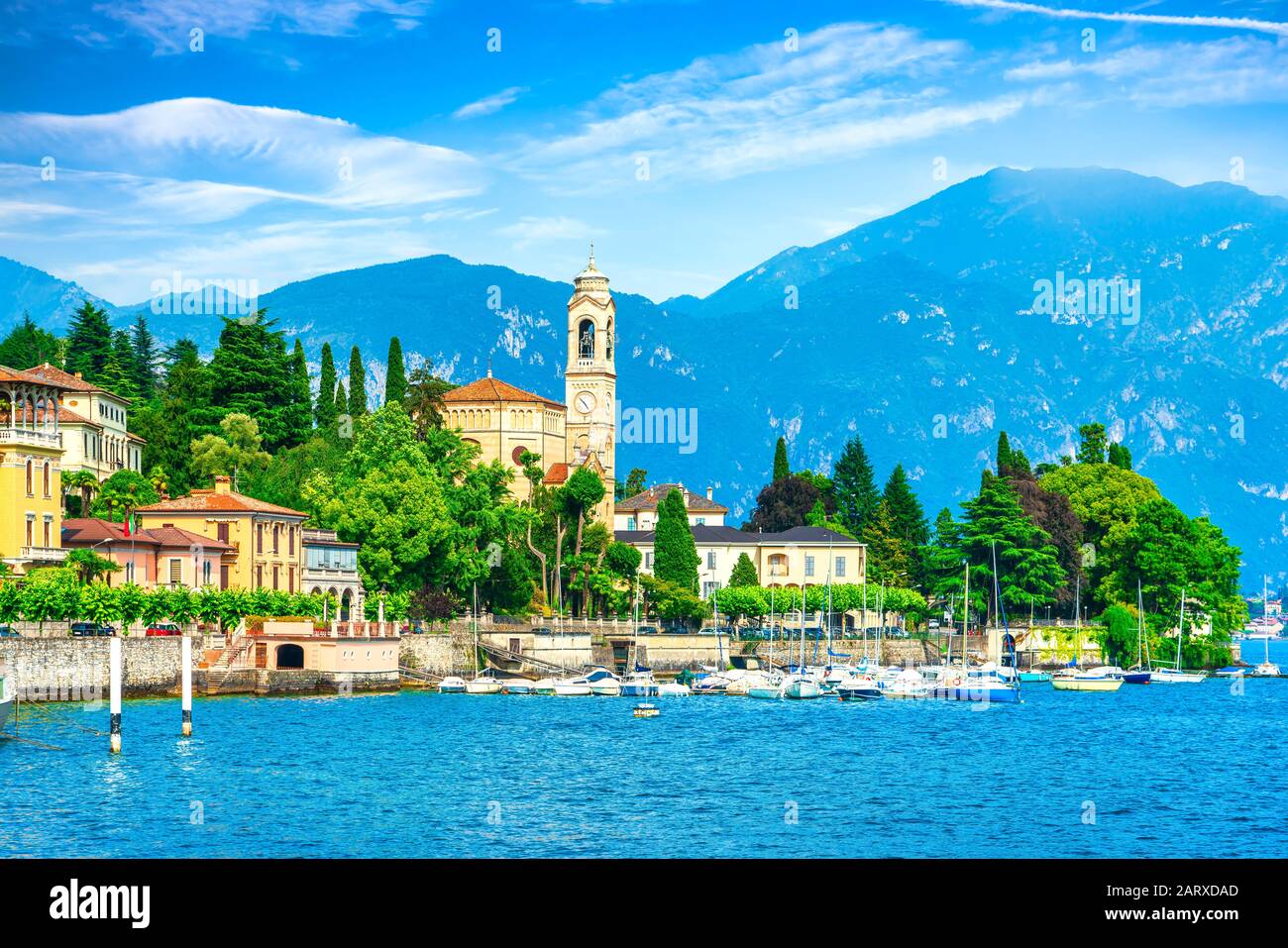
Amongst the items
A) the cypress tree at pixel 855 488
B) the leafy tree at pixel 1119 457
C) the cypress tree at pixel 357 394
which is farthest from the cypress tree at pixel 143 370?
the leafy tree at pixel 1119 457

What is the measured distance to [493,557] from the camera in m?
90.8

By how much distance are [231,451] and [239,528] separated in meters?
14.7

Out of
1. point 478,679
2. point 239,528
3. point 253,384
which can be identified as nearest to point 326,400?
point 253,384

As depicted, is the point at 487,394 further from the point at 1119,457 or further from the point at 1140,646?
the point at 1119,457

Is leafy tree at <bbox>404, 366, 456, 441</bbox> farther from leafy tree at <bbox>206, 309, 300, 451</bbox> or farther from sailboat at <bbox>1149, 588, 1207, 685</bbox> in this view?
sailboat at <bbox>1149, 588, 1207, 685</bbox>

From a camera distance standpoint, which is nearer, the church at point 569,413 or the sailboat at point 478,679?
the sailboat at point 478,679

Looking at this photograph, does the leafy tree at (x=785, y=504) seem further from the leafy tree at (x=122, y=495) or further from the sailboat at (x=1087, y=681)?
the leafy tree at (x=122, y=495)

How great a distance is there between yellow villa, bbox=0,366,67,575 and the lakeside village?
0.43 ft

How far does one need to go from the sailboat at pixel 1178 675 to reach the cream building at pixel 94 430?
207ft

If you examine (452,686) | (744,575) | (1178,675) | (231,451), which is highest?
(231,451)

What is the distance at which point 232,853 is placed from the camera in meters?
33.4

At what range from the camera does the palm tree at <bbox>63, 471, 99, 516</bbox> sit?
3374 inches

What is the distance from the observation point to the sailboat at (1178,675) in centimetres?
10425
